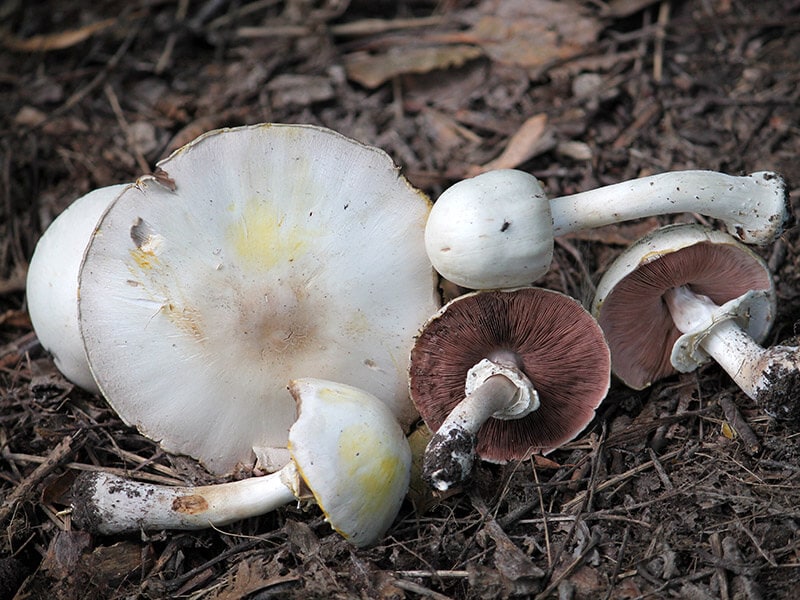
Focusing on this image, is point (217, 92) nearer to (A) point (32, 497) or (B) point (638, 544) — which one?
(A) point (32, 497)

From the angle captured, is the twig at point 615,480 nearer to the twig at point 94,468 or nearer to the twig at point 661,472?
the twig at point 661,472

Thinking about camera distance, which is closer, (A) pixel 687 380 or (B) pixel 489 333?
(B) pixel 489 333

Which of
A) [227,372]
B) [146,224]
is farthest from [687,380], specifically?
[146,224]

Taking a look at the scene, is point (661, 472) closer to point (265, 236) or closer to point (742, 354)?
point (742, 354)

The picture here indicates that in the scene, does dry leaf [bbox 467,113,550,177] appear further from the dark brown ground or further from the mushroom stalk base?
the mushroom stalk base

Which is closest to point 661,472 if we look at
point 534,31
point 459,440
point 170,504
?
point 459,440

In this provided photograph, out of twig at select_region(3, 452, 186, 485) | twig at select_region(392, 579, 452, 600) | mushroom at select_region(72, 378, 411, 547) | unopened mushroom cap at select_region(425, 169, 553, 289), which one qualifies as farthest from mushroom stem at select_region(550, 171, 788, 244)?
twig at select_region(3, 452, 186, 485)
